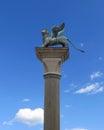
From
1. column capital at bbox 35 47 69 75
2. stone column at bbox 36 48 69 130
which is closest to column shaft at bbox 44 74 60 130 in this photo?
stone column at bbox 36 48 69 130

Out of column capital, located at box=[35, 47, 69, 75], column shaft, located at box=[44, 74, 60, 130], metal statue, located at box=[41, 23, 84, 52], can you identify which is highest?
metal statue, located at box=[41, 23, 84, 52]

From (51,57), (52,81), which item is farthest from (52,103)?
(51,57)

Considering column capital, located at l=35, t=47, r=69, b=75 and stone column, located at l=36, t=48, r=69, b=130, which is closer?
stone column, located at l=36, t=48, r=69, b=130

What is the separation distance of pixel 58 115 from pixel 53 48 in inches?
101

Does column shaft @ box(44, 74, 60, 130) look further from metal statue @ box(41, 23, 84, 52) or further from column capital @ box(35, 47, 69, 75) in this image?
metal statue @ box(41, 23, 84, 52)

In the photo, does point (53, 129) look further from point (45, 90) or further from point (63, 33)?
point (63, 33)

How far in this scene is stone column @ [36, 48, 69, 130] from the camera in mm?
14031

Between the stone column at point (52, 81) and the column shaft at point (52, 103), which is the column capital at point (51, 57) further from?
the column shaft at point (52, 103)

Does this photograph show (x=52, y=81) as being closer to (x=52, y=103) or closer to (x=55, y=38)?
(x=52, y=103)

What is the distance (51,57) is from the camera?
48.4ft

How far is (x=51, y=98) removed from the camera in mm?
14258

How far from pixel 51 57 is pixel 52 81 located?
37.4 inches

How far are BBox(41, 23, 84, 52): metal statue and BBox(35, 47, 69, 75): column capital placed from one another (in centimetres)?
33

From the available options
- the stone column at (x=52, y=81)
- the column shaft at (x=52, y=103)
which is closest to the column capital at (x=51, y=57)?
the stone column at (x=52, y=81)
